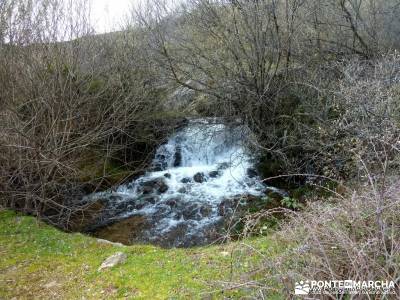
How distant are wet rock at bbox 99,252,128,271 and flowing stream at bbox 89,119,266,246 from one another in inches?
110

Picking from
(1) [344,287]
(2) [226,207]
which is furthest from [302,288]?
(2) [226,207]

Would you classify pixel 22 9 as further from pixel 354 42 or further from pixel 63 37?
pixel 354 42

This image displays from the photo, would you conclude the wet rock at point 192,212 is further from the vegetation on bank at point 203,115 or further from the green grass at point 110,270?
the green grass at point 110,270

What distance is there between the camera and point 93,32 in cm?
1055

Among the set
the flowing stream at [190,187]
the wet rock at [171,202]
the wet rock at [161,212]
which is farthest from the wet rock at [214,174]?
the wet rock at [161,212]

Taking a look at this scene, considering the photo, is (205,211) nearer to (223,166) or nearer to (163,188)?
(163,188)

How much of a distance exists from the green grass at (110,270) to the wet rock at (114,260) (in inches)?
3.4

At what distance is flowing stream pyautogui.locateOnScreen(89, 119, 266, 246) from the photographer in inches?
382

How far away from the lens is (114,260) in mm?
6008

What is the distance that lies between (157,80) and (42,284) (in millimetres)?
8803

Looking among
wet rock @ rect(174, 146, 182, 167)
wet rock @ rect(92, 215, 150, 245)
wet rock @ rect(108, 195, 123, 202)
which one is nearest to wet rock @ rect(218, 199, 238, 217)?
wet rock @ rect(92, 215, 150, 245)

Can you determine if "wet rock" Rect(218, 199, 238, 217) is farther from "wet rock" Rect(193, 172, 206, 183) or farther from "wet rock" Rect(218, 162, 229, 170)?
"wet rock" Rect(218, 162, 229, 170)

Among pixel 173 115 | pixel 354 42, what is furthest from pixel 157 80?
pixel 354 42

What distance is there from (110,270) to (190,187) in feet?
22.1
